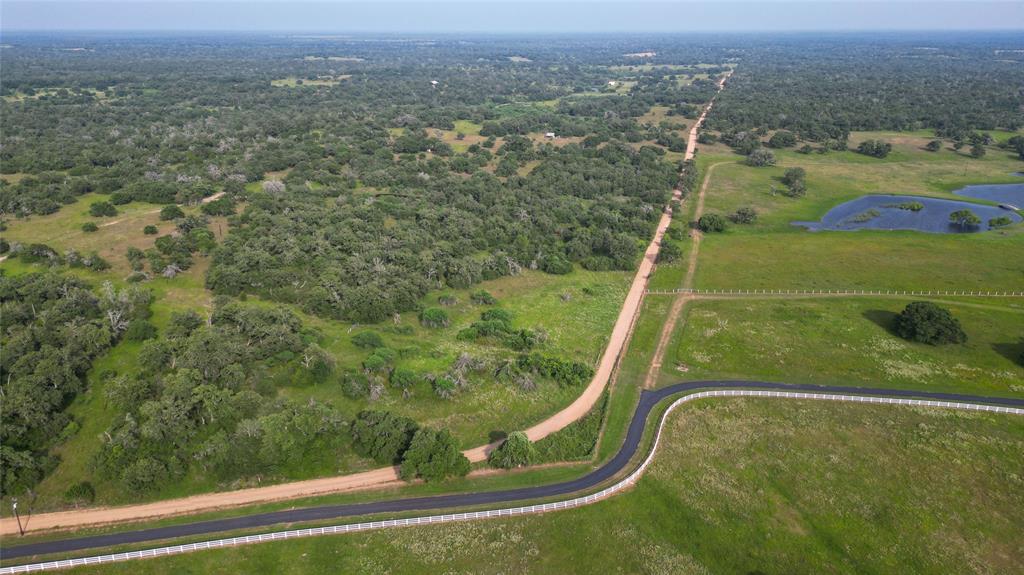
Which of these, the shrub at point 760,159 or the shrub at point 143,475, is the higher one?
the shrub at point 760,159

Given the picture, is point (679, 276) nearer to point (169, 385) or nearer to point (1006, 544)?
point (1006, 544)

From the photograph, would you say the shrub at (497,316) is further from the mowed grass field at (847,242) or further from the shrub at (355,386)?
the mowed grass field at (847,242)

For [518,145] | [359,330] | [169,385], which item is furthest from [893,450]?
[518,145]

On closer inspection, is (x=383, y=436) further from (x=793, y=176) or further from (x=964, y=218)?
(x=793, y=176)

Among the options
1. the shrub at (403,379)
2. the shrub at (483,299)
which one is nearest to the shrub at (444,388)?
the shrub at (403,379)

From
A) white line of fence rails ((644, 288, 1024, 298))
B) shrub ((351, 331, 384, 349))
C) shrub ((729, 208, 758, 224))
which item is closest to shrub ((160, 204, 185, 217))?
shrub ((351, 331, 384, 349))
